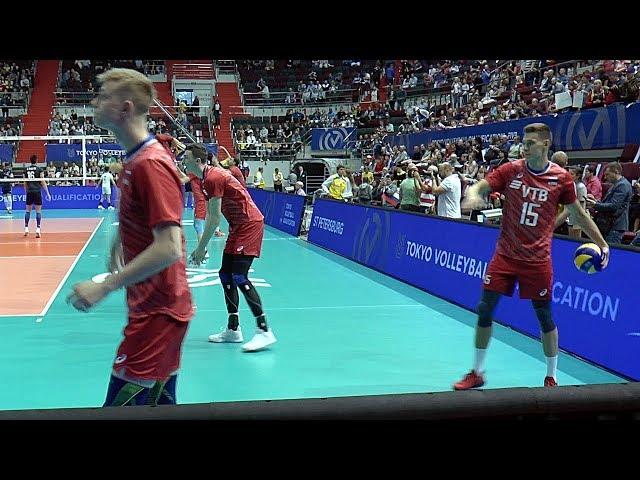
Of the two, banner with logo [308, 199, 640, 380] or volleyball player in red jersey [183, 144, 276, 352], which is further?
volleyball player in red jersey [183, 144, 276, 352]

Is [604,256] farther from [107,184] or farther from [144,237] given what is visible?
[107,184]

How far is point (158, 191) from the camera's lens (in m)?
2.67

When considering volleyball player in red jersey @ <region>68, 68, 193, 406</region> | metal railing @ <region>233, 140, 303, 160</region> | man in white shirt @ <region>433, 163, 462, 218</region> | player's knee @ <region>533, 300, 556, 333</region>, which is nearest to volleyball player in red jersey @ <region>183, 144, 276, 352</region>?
player's knee @ <region>533, 300, 556, 333</region>

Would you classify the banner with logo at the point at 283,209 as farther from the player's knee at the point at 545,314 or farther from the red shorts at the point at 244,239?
the player's knee at the point at 545,314

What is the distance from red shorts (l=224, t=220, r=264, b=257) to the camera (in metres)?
6.98

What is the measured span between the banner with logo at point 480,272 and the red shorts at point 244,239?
3.02m

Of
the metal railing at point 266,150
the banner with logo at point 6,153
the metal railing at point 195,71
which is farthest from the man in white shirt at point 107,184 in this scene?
the metal railing at point 195,71

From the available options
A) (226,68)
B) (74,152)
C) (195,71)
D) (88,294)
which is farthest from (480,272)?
(226,68)

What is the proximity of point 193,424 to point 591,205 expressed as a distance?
10.0 m

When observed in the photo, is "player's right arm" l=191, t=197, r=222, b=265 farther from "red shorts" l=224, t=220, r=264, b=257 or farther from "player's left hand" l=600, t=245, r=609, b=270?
"player's left hand" l=600, t=245, r=609, b=270

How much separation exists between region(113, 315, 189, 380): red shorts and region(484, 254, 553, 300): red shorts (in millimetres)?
3328
